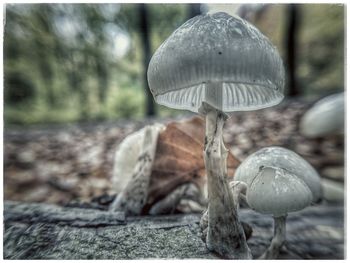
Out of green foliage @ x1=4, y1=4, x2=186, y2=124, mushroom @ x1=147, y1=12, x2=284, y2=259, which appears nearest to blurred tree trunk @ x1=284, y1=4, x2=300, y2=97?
green foliage @ x1=4, y1=4, x2=186, y2=124

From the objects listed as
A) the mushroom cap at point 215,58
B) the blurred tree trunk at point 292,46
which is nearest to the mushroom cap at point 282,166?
the mushroom cap at point 215,58

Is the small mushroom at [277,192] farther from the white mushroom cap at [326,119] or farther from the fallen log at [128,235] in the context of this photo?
the white mushroom cap at [326,119]

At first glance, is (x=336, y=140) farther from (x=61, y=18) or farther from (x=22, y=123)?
(x=22, y=123)

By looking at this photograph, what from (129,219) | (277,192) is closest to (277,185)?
(277,192)

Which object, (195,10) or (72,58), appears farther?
(72,58)

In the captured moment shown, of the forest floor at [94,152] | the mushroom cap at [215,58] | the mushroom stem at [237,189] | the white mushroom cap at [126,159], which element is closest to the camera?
the mushroom cap at [215,58]

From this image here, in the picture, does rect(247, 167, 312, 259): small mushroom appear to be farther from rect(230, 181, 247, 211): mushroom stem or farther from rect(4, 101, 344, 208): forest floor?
rect(4, 101, 344, 208): forest floor

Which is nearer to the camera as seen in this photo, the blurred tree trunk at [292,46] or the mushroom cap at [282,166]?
the mushroom cap at [282,166]

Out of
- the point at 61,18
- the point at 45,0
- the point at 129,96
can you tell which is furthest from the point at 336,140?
the point at 129,96

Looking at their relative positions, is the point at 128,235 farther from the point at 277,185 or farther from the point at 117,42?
the point at 117,42
